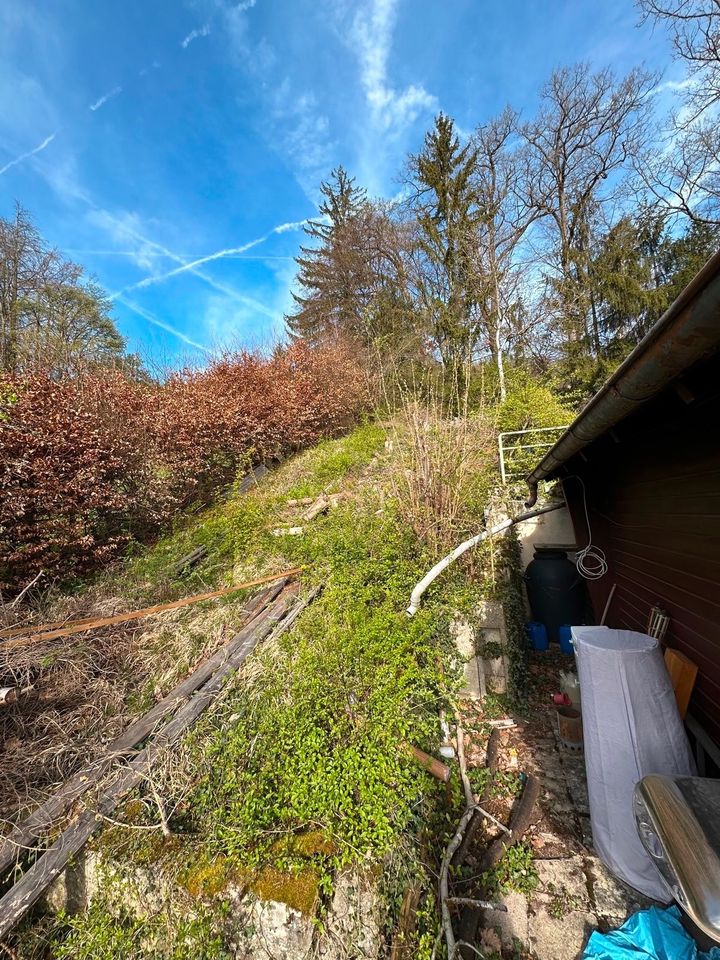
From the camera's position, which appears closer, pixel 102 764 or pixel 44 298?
pixel 102 764

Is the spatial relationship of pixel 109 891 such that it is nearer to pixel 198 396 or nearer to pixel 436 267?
pixel 198 396

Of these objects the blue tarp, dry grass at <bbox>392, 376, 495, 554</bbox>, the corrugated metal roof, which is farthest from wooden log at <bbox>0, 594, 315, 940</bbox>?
the corrugated metal roof

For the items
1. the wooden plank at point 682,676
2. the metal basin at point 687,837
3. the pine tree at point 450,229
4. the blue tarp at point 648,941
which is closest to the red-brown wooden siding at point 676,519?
the wooden plank at point 682,676

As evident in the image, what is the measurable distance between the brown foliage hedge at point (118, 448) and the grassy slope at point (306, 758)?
1425 mm

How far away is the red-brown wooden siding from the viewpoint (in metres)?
1.77

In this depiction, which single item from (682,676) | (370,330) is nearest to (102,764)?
(682,676)

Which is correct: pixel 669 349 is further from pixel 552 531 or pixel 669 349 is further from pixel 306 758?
pixel 552 531

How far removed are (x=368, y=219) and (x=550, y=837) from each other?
59.7 feet

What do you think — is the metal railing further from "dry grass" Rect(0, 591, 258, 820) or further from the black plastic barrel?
"dry grass" Rect(0, 591, 258, 820)

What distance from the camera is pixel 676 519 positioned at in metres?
2.07

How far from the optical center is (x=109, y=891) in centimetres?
200

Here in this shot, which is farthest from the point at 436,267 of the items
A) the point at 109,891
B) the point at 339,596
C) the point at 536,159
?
the point at 109,891

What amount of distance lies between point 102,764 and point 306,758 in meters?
1.43

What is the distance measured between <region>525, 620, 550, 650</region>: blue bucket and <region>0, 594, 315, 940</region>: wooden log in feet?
10.8
